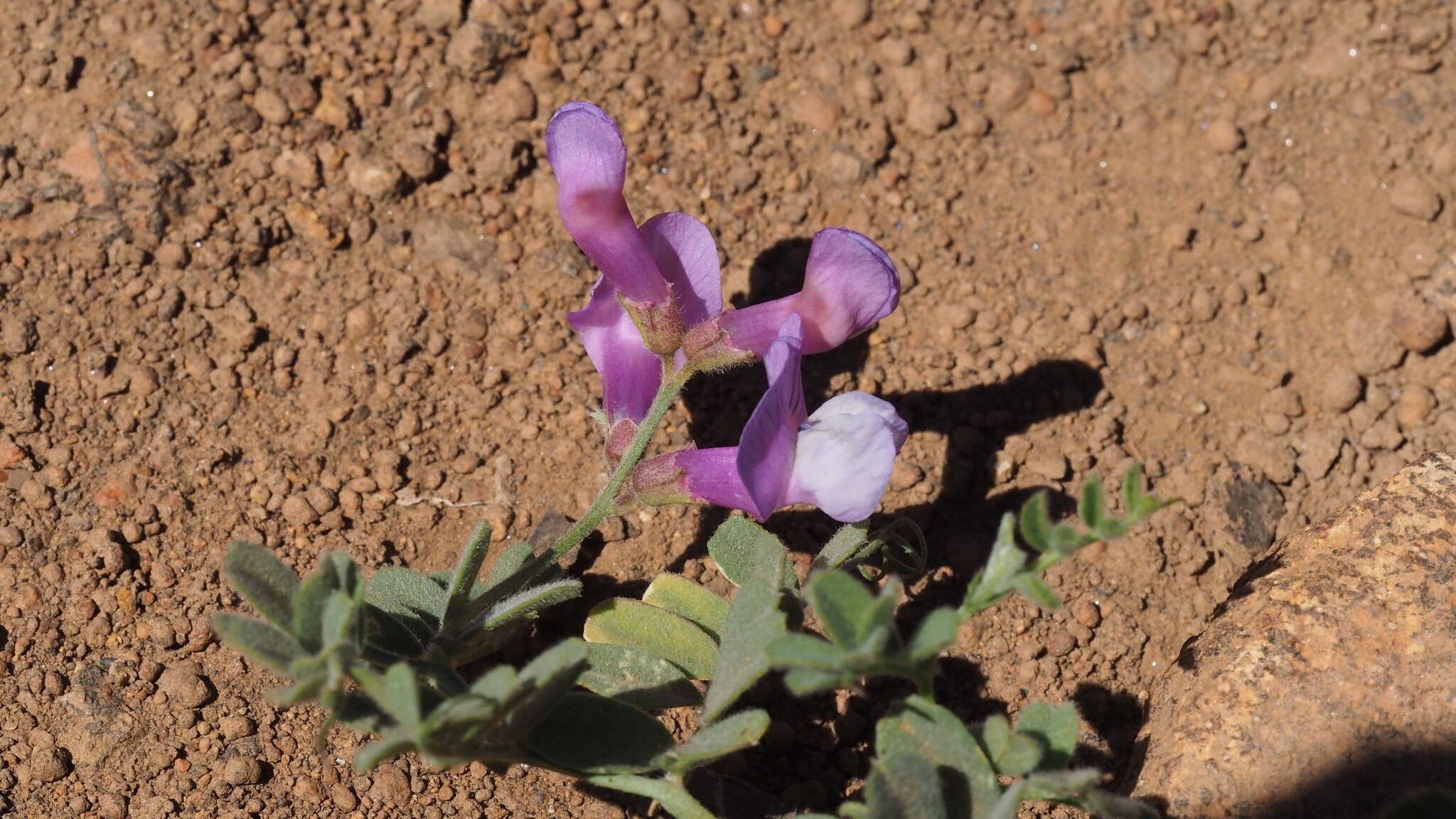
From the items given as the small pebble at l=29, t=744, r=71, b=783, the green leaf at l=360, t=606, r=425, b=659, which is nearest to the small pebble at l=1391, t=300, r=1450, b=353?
the green leaf at l=360, t=606, r=425, b=659

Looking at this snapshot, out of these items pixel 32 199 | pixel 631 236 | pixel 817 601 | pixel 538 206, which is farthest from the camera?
pixel 538 206

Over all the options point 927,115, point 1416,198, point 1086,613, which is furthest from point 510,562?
point 1416,198

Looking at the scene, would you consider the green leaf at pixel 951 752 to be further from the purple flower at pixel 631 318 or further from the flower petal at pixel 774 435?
the purple flower at pixel 631 318

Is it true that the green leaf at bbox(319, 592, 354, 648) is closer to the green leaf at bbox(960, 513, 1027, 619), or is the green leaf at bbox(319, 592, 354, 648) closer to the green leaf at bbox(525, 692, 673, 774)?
the green leaf at bbox(525, 692, 673, 774)

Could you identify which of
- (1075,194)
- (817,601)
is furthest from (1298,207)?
(817,601)

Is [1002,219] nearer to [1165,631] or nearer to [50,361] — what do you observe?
[1165,631]

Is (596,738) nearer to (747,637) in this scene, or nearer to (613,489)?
(747,637)
